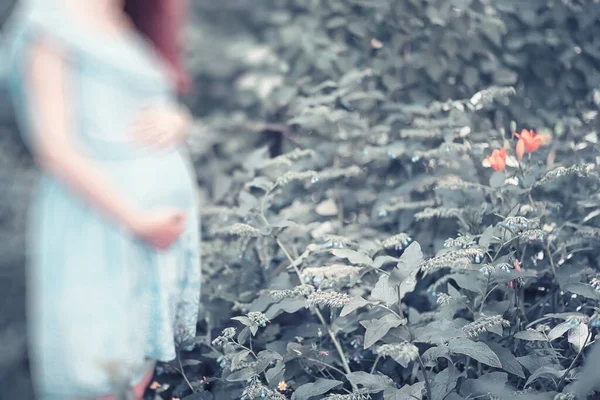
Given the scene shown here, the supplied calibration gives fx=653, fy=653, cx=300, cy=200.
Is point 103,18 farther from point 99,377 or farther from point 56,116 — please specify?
point 99,377

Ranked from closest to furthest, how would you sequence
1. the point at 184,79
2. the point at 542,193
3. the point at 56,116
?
the point at 56,116, the point at 184,79, the point at 542,193

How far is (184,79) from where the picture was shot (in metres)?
1.44

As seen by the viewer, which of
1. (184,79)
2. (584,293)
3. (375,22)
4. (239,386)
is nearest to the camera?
(184,79)

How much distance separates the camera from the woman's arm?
1.15 meters

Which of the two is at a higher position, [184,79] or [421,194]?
[184,79]

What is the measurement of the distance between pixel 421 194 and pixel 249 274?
2.58 feet

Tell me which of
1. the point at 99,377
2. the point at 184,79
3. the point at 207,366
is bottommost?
the point at 207,366

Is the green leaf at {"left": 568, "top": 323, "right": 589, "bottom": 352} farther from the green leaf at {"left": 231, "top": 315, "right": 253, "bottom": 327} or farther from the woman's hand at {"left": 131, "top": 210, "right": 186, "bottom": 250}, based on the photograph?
the woman's hand at {"left": 131, "top": 210, "right": 186, "bottom": 250}

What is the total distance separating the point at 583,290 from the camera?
5.44ft

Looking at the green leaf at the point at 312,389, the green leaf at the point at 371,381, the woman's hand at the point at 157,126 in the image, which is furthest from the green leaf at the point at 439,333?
the woman's hand at the point at 157,126

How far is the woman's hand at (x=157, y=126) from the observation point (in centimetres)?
127

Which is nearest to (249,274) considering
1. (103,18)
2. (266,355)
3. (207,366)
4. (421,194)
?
(207,366)

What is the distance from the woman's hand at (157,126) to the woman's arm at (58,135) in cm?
12

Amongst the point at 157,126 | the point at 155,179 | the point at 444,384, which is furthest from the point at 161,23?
the point at 444,384
